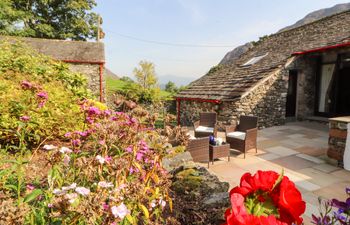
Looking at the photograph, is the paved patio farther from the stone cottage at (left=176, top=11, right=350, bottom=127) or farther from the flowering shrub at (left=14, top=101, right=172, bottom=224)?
the flowering shrub at (left=14, top=101, right=172, bottom=224)

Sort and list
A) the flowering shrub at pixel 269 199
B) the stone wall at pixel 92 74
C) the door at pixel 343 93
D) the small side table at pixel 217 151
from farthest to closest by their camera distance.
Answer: the stone wall at pixel 92 74
the door at pixel 343 93
the small side table at pixel 217 151
the flowering shrub at pixel 269 199

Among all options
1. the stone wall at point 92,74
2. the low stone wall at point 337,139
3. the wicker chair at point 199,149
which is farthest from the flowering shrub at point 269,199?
the stone wall at point 92,74

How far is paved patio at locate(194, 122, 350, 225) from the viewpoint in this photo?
431cm

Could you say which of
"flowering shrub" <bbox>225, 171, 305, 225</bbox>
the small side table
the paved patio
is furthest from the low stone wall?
"flowering shrub" <bbox>225, 171, 305, 225</bbox>


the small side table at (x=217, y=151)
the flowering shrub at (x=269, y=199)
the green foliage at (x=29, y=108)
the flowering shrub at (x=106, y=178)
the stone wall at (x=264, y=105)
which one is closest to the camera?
the flowering shrub at (x=269, y=199)

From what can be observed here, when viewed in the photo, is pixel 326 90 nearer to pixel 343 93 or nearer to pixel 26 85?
pixel 343 93

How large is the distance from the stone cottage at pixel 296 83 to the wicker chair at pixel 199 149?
5.30m

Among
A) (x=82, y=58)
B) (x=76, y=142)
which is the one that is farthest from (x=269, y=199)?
(x=82, y=58)

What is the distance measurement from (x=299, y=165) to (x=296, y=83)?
25.1 ft

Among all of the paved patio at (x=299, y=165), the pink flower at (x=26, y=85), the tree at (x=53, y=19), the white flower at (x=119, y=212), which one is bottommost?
the paved patio at (x=299, y=165)

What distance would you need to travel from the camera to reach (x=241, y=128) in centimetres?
777

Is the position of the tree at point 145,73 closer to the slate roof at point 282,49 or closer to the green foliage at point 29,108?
the slate roof at point 282,49

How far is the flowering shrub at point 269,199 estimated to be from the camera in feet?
2.89

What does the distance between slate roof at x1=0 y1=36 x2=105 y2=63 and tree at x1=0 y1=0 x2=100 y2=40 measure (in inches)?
377
